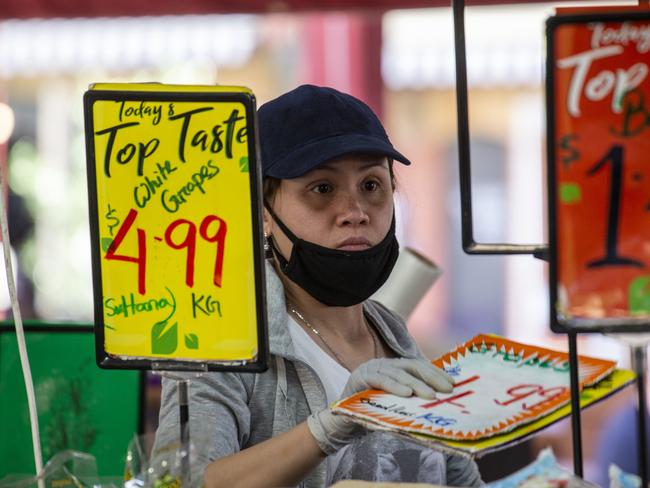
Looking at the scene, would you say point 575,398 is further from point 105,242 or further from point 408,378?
point 105,242

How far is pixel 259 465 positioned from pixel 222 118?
466 mm

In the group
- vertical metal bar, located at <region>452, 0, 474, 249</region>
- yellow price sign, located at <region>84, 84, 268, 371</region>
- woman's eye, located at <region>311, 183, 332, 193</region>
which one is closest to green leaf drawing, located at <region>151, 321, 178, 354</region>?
yellow price sign, located at <region>84, 84, 268, 371</region>

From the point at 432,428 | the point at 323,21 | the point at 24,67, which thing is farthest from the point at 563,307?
Answer: the point at 24,67

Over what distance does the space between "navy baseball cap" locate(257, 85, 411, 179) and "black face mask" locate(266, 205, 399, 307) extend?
0.10m

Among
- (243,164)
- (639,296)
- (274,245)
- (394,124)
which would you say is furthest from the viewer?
(394,124)

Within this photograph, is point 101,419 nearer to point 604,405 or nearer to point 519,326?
point 604,405

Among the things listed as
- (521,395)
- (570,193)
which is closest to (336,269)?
(521,395)

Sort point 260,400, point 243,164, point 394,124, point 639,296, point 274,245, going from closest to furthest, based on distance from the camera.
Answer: point 639,296, point 243,164, point 260,400, point 274,245, point 394,124

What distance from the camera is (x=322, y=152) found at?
4.98ft

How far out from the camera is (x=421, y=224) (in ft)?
18.2

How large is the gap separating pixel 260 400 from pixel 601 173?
2.19 feet

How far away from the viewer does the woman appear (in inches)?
58.1

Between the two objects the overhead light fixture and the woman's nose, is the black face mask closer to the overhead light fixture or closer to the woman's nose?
the woman's nose

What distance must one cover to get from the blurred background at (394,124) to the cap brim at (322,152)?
350 cm
